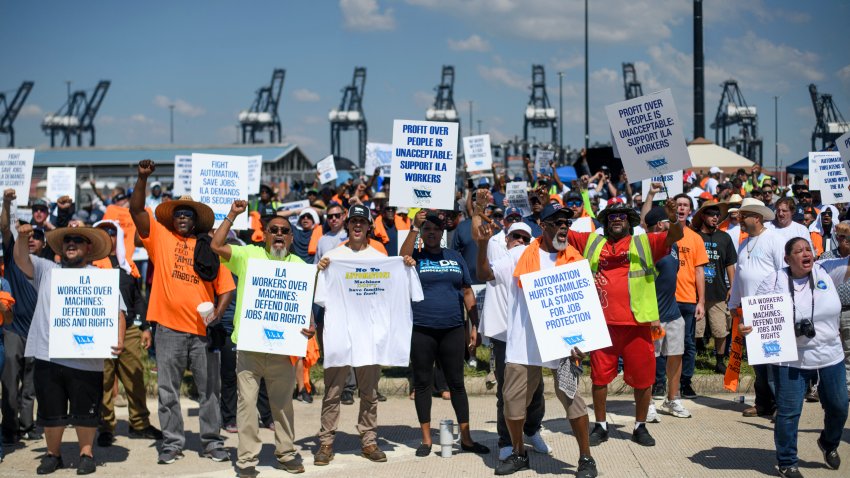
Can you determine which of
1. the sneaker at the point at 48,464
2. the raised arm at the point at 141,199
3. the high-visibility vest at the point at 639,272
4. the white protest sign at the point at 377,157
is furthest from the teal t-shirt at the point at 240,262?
the white protest sign at the point at 377,157

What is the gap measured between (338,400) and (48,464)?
94.7 inches

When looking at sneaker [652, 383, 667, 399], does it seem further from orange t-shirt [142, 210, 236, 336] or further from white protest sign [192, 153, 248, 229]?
white protest sign [192, 153, 248, 229]

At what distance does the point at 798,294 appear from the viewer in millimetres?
6973

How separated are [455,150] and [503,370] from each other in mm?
2101

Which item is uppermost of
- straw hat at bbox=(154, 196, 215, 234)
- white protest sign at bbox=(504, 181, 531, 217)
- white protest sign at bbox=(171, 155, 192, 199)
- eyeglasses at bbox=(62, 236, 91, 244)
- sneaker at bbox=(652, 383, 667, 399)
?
white protest sign at bbox=(171, 155, 192, 199)

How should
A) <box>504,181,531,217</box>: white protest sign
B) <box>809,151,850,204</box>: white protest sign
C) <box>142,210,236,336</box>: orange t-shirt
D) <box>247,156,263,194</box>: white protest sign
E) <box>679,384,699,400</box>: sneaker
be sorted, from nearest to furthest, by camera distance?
<box>142,210,236,336</box>: orange t-shirt
<box>679,384,699,400</box>: sneaker
<box>809,151,850,204</box>: white protest sign
<box>504,181,531,217</box>: white protest sign
<box>247,156,263,194</box>: white protest sign

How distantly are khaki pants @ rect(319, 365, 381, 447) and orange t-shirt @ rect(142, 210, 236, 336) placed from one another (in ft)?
3.98

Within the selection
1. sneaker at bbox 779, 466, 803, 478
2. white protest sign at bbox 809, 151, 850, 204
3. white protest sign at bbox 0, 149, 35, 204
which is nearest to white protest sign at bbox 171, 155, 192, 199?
white protest sign at bbox 0, 149, 35, 204

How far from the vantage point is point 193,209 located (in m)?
7.79

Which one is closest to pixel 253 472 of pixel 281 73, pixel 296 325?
pixel 296 325

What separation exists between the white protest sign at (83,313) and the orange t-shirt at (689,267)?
18.1ft

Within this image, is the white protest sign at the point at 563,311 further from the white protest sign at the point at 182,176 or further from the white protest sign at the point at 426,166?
the white protest sign at the point at 182,176

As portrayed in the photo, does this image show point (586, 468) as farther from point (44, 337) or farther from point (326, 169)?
point (326, 169)

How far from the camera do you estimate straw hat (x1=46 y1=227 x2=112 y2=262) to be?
24.7 ft
